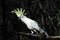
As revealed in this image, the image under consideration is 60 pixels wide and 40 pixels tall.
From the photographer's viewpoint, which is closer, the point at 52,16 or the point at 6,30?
the point at 6,30

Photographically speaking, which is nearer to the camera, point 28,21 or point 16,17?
point 28,21

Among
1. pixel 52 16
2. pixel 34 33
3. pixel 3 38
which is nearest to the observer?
pixel 34 33

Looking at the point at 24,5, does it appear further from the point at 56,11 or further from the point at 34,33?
the point at 34,33

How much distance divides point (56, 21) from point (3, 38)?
789mm

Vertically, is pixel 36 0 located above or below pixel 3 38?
above

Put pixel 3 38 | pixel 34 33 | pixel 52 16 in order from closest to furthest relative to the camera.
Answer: pixel 34 33, pixel 3 38, pixel 52 16

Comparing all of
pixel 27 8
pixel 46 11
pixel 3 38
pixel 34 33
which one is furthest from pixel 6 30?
pixel 34 33

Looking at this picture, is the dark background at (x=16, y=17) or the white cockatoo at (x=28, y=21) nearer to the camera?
the white cockatoo at (x=28, y=21)

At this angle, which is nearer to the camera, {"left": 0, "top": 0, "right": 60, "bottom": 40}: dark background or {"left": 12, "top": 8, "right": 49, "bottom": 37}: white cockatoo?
{"left": 12, "top": 8, "right": 49, "bottom": 37}: white cockatoo

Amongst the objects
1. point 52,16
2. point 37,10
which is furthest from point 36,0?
point 52,16

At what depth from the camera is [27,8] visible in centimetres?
318

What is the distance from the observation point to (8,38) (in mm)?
3174

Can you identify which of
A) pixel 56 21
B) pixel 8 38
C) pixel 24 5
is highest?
pixel 24 5

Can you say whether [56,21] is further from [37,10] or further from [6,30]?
[6,30]
